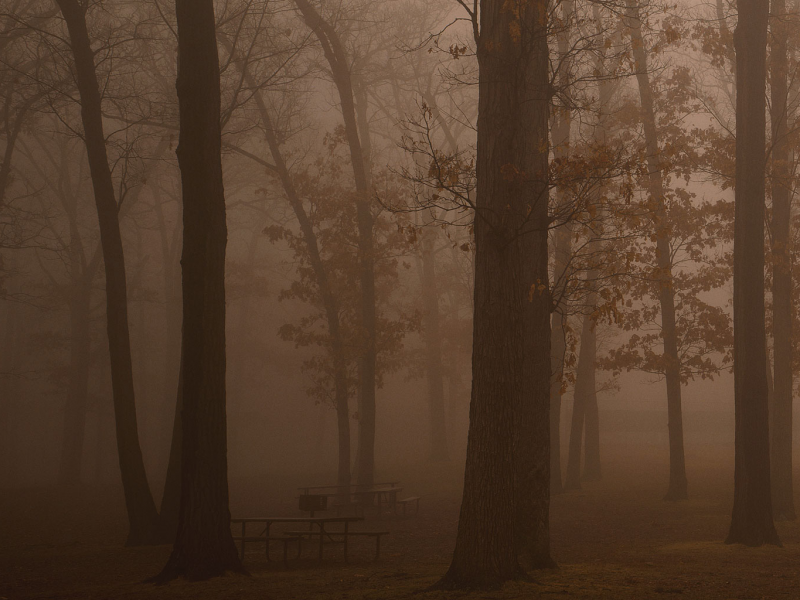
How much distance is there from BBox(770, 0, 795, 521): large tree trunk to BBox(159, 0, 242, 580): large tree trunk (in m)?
9.91

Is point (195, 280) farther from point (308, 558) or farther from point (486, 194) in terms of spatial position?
point (308, 558)

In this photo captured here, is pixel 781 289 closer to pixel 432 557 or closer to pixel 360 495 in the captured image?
pixel 432 557

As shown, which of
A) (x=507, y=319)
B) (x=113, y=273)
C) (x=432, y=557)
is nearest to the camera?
(x=507, y=319)

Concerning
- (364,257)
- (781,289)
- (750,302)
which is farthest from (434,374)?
(750,302)

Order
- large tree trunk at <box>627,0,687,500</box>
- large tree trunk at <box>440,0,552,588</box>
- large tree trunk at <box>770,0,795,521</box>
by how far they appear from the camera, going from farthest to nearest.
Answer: large tree trunk at <box>627,0,687,500</box>, large tree trunk at <box>770,0,795,521</box>, large tree trunk at <box>440,0,552,588</box>

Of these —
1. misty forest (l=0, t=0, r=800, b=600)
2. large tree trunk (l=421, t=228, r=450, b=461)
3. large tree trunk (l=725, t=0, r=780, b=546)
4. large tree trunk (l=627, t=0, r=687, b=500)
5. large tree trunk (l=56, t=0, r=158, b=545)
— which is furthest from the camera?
large tree trunk (l=421, t=228, r=450, b=461)

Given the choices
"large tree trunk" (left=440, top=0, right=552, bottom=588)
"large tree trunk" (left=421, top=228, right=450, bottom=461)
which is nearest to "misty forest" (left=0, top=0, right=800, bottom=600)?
"large tree trunk" (left=440, top=0, right=552, bottom=588)

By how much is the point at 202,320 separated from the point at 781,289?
11036 mm

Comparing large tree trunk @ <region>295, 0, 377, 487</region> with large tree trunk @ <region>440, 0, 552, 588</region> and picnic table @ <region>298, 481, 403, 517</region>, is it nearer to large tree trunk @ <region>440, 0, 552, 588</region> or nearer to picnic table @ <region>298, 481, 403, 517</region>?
picnic table @ <region>298, 481, 403, 517</region>

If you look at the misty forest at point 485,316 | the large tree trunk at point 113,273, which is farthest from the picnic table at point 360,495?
the large tree trunk at point 113,273

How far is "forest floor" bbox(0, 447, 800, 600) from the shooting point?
7449 mm

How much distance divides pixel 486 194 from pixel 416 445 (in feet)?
124

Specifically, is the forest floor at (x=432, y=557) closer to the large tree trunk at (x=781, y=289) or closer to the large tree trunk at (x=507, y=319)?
the large tree trunk at (x=507, y=319)

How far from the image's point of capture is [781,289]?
46.2 ft
